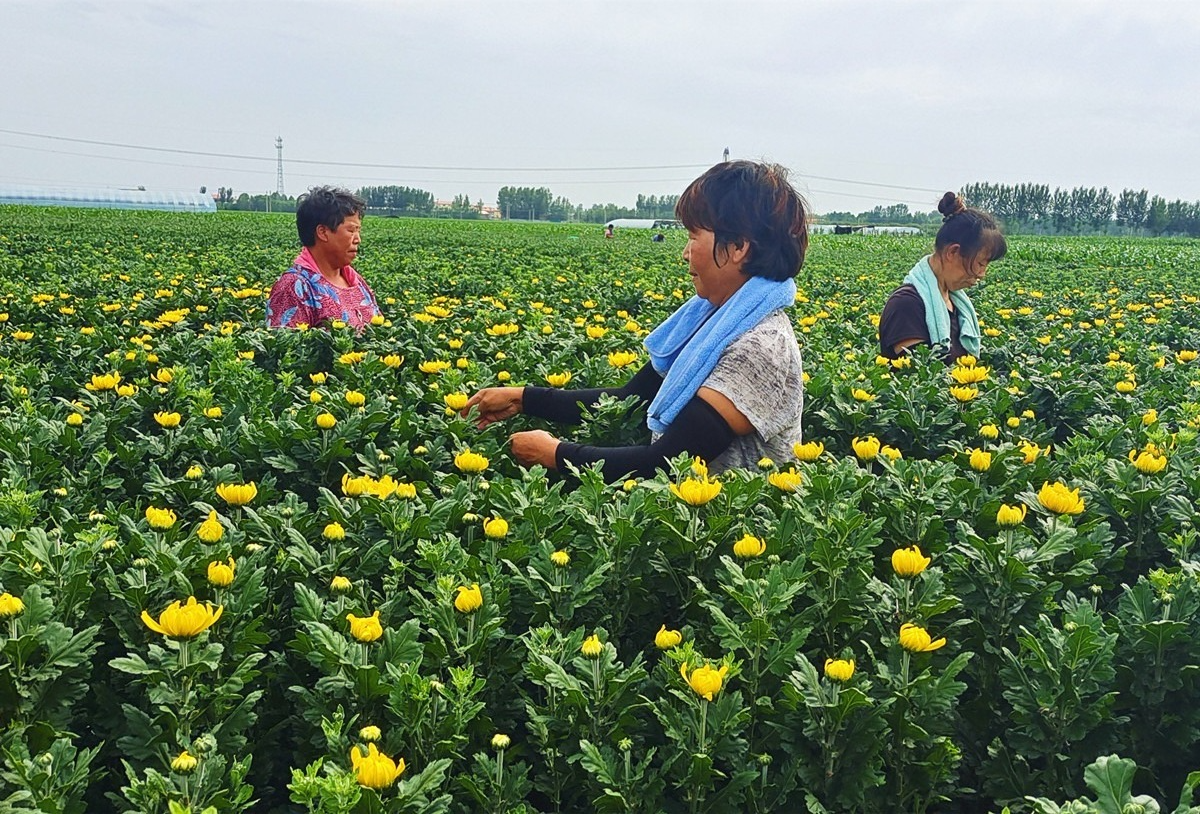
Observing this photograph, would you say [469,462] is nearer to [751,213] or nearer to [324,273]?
[751,213]

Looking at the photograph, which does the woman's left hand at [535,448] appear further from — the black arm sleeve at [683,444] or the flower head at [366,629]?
the flower head at [366,629]

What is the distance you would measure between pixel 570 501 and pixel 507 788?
2.82 feet

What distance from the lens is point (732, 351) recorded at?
2670 mm

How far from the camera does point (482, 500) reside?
218cm

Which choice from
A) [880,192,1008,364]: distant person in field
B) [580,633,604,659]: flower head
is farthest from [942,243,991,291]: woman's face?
[580,633,604,659]: flower head

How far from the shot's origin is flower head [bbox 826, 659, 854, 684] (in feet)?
4.78

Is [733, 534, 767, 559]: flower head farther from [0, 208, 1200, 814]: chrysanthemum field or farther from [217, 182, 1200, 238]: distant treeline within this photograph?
[217, 182, 1200, 238]: distant treeline

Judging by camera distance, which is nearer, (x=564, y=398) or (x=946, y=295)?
(x=564, y=398)

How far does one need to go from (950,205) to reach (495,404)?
123 inches

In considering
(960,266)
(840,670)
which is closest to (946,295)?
(960,266)

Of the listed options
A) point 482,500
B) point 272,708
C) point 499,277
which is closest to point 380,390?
point 482,500

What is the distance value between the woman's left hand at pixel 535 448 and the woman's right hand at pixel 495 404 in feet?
1.30

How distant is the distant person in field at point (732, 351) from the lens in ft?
8.62

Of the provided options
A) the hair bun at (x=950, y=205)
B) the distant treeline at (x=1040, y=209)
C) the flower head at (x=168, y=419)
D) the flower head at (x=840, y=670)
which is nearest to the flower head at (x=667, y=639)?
the flower head at (x=840, y=670)
